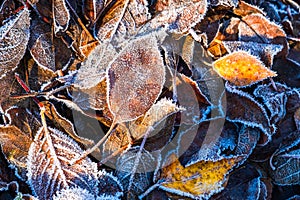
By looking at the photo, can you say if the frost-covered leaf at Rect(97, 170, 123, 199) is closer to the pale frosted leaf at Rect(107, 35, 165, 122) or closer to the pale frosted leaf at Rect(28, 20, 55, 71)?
the pale frosted leaf at Rect(107, 35, 165, 122)

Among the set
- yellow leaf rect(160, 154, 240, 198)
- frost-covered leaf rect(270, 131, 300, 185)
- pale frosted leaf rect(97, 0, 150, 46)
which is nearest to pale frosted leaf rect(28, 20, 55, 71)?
pale frosted leaf rect(97, 0, 150, 46)

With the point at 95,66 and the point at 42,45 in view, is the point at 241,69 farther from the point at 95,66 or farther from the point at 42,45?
the point at 42,45

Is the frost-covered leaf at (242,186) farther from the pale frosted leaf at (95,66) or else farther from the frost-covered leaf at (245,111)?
the pale frosted leaf at (95,66)

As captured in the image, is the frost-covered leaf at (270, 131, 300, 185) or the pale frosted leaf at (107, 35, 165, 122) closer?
the pale frosted leaf at (107, 35, 165, 122)

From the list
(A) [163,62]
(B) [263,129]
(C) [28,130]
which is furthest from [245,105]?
(C) [28,130]

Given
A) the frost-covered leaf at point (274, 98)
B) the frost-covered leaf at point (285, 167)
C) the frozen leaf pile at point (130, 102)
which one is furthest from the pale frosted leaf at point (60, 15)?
the frost-covered leaf at point (285, 167)

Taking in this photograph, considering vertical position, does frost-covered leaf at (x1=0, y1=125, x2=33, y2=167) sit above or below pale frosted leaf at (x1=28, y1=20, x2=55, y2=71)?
below
